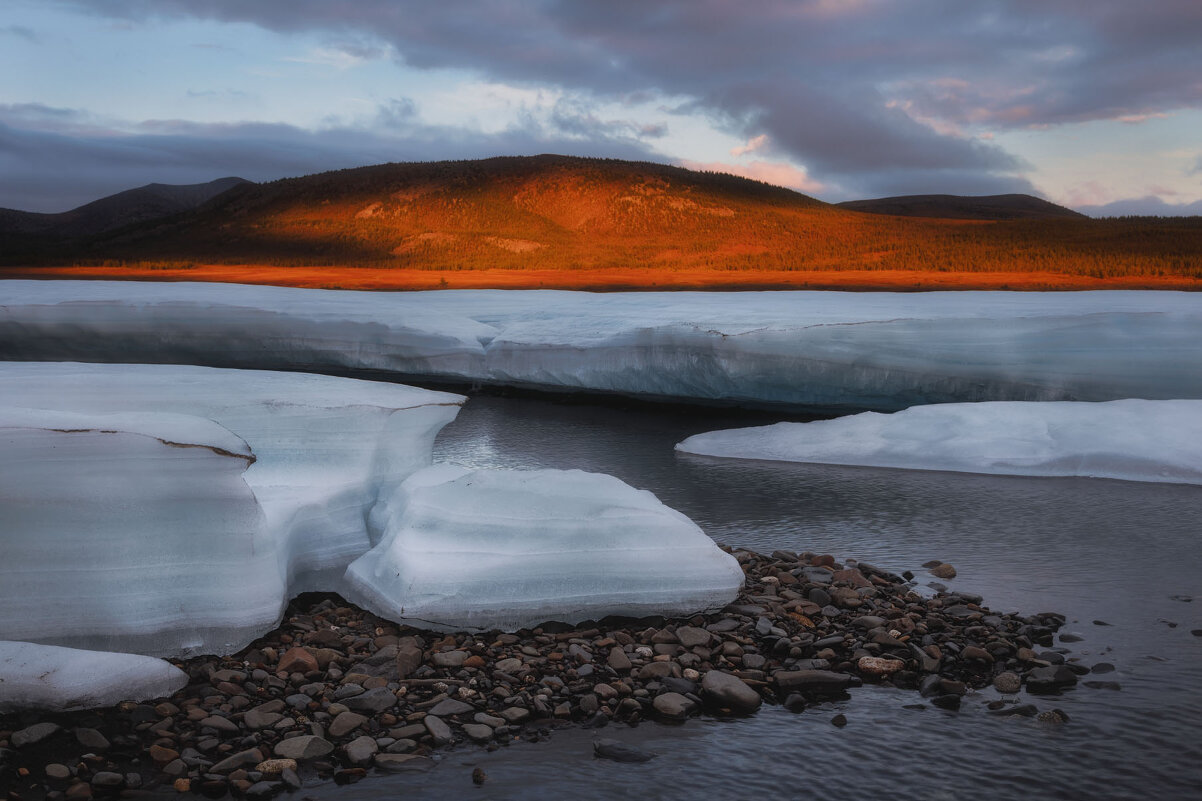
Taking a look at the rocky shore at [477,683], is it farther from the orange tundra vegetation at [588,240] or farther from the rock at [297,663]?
the orange tundra vegetation at [588,240]

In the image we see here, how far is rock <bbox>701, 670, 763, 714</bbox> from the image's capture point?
14.2 ft

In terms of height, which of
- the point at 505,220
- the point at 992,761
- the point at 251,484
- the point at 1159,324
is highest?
the point at 505,220

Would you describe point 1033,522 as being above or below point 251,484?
below

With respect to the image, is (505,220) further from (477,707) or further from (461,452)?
(477,707)

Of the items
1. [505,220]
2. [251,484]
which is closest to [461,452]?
[251,484]

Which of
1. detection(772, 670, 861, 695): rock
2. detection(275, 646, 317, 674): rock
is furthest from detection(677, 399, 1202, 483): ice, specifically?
detection(275, 646, 317, 674): rock

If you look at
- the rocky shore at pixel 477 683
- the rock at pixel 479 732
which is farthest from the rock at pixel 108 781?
the rock at pixel 479 732

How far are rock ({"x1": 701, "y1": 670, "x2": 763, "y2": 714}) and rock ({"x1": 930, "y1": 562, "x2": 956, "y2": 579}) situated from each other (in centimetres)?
233

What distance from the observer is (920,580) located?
617 centimetres

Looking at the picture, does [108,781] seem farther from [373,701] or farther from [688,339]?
[688,339]

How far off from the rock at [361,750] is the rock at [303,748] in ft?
0.27

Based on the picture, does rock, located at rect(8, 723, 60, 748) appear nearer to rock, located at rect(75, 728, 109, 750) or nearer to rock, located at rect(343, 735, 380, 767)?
rock, located at rect(75, 728, 109, 750)

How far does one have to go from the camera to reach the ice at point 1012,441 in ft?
30.7

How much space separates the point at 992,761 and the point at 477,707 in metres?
2.05
